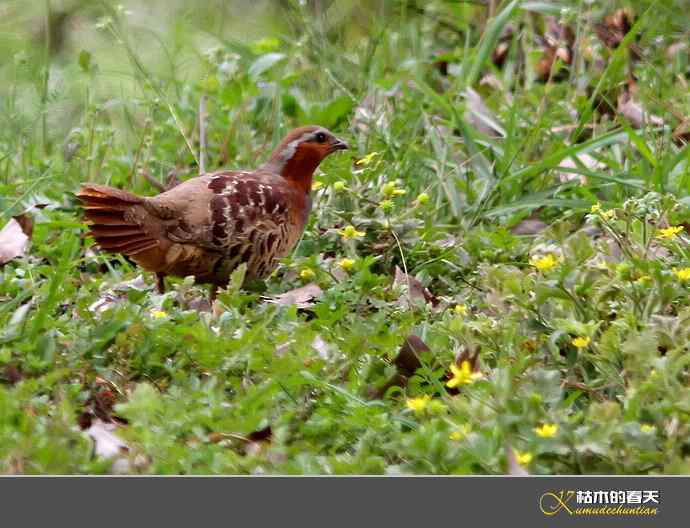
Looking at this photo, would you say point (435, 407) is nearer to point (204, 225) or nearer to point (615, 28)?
point (204, 225)

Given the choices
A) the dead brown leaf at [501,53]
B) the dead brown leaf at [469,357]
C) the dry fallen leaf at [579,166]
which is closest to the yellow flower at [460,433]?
the dead brown leaf at [469,357]

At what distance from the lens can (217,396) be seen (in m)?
4.21

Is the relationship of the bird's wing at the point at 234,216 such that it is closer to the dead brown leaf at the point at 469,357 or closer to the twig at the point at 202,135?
the twig at the point at 202,135

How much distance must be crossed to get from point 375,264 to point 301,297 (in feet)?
1.99

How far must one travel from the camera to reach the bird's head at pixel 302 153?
6.43 metres

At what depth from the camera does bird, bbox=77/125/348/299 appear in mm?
5480

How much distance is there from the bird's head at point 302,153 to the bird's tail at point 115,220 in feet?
3.48

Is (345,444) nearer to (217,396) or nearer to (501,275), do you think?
(217,396)

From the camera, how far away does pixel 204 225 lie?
5.68 metres

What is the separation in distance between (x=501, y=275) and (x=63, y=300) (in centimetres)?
192

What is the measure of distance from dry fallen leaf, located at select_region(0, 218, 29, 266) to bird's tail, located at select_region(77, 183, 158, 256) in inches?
22.2

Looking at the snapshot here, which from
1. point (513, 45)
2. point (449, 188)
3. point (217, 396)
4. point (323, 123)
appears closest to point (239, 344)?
point (217, 396)

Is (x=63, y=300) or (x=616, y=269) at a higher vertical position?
(x=616, y=269)
